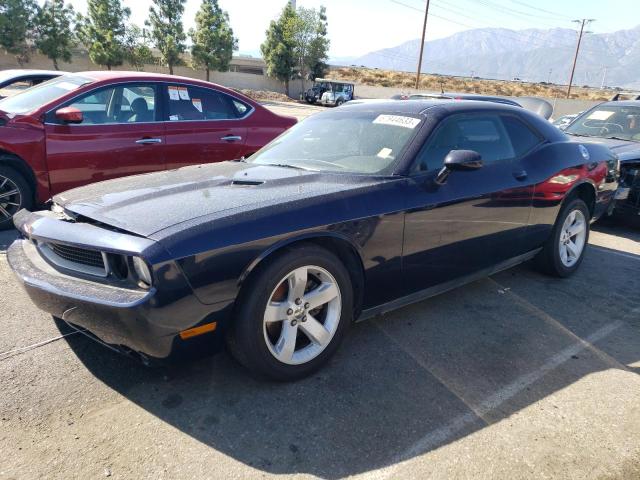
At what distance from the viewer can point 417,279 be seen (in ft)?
10.5

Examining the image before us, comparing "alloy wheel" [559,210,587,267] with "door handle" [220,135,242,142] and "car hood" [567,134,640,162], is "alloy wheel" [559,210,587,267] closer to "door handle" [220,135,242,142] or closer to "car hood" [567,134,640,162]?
"car hood" [567,134,640,162]

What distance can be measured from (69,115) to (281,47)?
5200cm

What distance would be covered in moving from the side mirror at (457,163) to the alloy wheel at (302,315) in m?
1.10

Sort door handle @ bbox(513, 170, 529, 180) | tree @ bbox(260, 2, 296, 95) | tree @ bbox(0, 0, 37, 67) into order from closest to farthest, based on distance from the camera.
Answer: door handle @ bbox(513, 170, 529, 180)
tree @ bbox(0, 0, 37, 67)
tree @ bbox(260, 2, 296, 95)

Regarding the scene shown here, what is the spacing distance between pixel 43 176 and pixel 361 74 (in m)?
73.0

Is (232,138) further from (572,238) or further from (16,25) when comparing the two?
(16,25)

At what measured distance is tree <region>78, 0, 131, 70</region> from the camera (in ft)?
138

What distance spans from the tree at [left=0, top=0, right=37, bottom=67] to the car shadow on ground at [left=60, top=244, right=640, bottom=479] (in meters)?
46.4

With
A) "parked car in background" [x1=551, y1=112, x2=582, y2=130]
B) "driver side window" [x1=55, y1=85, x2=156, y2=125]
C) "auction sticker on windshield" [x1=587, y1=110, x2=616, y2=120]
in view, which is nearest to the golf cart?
"parked car in background" [x1=551, y1=112, x2=582, y2=130]

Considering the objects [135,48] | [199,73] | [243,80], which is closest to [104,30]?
[135,48]

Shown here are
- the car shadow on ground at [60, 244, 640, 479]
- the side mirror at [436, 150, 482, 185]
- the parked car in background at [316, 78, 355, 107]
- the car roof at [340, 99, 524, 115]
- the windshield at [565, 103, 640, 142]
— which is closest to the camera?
the car shadow on ground at [60, 244, 640, 479]

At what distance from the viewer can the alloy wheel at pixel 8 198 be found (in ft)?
15.8

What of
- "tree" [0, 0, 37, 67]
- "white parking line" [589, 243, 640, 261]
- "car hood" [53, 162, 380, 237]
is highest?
"tree" [0, 0, 37, 67]

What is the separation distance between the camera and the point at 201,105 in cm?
582
